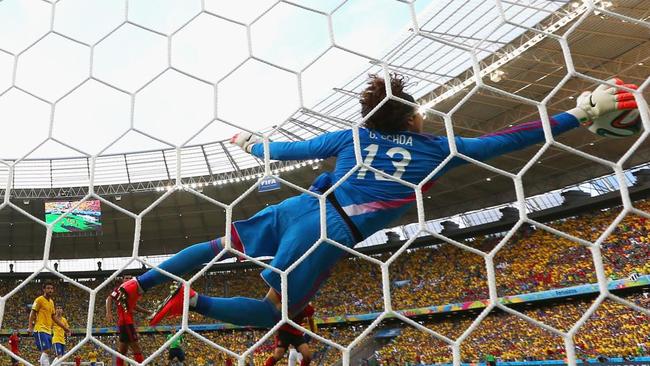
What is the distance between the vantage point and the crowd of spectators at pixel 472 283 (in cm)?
693

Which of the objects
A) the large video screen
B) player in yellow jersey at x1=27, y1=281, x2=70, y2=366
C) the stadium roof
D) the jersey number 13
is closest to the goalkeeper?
the jersey number 13

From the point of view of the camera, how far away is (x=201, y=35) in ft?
4.84

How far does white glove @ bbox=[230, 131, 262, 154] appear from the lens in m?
1.31

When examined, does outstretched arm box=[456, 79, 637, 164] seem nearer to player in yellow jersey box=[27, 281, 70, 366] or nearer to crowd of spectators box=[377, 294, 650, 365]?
player in yellow jersey box=[27, 281, 70, 366]

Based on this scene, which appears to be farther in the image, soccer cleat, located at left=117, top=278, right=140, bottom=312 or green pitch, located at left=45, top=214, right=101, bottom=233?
green pitch, located at left=45, top=214, right=101, bottom=233

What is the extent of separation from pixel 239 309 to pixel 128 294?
0.98 ft

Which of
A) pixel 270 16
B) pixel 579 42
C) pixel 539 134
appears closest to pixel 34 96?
pixel 270 16

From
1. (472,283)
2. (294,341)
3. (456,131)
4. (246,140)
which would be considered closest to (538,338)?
(472,283)

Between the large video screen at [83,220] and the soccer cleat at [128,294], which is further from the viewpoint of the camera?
the large video screen at [83,220]

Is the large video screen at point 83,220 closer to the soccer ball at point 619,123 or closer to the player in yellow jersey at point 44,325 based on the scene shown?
the player in yellow jersey at point 44,325

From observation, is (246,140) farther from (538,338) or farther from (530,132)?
(538,338)

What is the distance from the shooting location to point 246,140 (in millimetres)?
Result: 1316

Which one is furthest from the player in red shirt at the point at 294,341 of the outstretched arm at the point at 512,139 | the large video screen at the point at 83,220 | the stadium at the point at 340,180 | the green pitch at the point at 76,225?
the green pitch at the point at 76,225

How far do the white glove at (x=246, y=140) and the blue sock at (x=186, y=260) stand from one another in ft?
0.87
